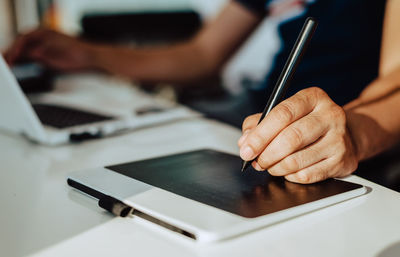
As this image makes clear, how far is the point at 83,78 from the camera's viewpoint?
150 centimetres

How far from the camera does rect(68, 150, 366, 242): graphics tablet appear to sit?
1.22ft

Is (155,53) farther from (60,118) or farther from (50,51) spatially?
(60,118)

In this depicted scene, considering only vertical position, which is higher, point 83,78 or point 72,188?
point 72,188

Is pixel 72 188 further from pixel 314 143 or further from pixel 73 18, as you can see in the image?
pixel 73 18

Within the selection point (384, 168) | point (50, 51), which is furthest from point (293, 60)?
point (50, 51)

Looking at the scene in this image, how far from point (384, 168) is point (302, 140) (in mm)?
419

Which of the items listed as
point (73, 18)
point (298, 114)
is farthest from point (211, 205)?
point (73, 18)

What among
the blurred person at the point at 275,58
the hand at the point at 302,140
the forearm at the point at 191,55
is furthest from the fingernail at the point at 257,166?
the forearm at the point at 191,55

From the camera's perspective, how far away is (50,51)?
4.19 ft

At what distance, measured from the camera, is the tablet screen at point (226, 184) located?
1.35 feet

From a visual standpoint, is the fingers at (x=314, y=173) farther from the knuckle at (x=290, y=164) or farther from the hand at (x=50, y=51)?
the hand at (x=50, y=51)

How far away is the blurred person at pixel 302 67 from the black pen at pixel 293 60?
1 centimetres

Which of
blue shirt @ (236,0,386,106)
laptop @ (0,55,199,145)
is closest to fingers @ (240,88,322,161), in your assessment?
laptop @ (0,55,199,145)

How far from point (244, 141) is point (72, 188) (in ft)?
0.66
